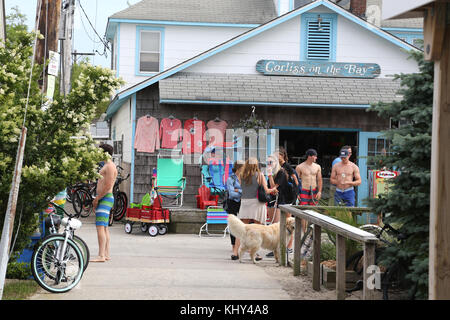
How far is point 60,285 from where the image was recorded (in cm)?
834

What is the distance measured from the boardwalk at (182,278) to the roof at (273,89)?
479cm

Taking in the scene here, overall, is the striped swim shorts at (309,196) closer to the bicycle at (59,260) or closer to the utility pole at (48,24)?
the utility pole at (48,24)

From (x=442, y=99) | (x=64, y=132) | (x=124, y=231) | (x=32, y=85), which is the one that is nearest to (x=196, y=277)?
(x=64, y=132)

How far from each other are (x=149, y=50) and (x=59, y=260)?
55.2 ft

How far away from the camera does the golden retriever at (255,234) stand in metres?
11.1

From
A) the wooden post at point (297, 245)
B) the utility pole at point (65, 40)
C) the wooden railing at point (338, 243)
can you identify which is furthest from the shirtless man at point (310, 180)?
the utility pole at point (65, 40)

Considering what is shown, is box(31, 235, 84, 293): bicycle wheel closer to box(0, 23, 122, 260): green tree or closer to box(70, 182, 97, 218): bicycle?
box(0, 23, 122, 260): green tree

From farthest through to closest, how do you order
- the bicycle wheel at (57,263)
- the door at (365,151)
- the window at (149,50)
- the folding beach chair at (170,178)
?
the window at (149,50)
the door at (365,151)
the folding beach chair at (170,178)
the bicycle wheel at (57,263)

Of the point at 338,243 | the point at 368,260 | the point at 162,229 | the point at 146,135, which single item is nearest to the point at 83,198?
the point at 146,135

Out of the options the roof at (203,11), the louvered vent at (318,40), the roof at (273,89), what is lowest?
the roof at (273,89)

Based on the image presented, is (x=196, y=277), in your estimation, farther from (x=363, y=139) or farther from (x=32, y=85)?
(x=363, y=139)
